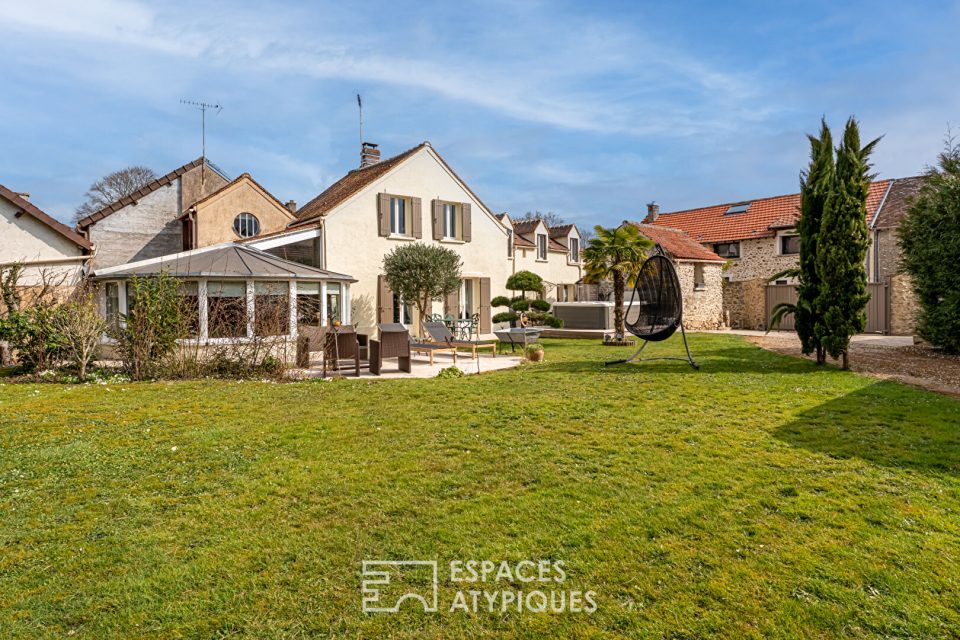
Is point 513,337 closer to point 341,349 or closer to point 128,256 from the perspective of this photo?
point 341,349

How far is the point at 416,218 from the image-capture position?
19516 millimetres

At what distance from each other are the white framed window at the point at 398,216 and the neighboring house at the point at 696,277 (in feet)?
39.1

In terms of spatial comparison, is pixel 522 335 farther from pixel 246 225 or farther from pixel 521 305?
pixel 246 225

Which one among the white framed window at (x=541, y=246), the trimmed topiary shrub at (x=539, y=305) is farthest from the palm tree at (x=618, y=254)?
the white framed window at (x=541, y=246)

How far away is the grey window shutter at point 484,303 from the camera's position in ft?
69.3

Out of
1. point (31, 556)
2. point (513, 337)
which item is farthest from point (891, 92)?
point (31, 556)

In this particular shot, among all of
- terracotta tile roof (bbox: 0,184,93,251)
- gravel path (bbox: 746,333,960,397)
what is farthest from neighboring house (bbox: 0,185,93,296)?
gravel path (bbox: 746,333,960,397)

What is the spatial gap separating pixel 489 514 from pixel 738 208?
31820 millimetres

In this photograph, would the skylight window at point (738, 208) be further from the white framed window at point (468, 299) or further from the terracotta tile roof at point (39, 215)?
the terracotta tile roof at point (39, 215)

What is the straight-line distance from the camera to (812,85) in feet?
43.9

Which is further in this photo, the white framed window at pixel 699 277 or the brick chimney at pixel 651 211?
the brick chimney at pixel 651 211

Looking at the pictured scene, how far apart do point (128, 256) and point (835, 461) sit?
24.1 metres

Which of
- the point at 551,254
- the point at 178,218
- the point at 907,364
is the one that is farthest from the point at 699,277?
the point at 178,218

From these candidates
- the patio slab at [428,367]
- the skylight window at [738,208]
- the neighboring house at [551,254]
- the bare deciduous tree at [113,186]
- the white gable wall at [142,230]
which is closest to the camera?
the patio slab at [428,367]
